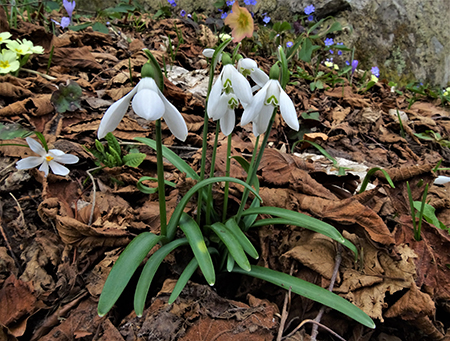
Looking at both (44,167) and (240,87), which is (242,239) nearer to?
(240,87)

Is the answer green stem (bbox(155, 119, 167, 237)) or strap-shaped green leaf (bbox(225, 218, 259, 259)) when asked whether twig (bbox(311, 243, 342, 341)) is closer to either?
strap-shaped green leaf (bbox(225, 218, 259, 259))

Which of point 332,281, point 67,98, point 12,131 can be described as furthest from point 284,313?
point 67,98

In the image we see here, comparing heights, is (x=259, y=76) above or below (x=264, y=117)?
above

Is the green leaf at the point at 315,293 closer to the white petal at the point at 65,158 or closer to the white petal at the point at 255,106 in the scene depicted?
the white petal at the point at 255,106

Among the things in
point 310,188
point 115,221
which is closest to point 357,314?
point 310,188

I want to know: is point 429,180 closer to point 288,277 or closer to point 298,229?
point 298,229

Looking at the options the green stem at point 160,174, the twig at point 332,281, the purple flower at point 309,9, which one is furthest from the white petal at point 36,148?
the purple flower at point 309,9
